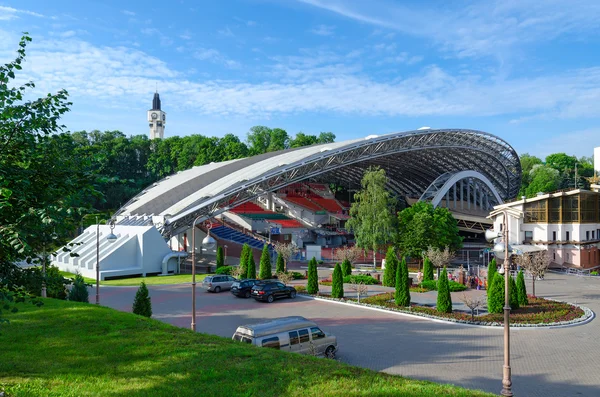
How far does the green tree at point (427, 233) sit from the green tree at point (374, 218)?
167cm

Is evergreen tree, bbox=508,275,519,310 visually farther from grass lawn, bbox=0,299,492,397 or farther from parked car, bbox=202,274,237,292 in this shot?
parked car, bbox=202,274,237,292

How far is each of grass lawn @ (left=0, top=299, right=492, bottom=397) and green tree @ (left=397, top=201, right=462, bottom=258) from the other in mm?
32050

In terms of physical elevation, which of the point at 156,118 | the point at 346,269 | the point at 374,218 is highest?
the point at 156,118

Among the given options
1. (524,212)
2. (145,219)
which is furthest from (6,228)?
(524,212)

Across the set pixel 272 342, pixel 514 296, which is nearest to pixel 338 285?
pixel 514 296

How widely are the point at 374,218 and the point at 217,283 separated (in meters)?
19.3

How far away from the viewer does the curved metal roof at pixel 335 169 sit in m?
44.5

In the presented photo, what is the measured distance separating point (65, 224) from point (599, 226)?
52.3 metres

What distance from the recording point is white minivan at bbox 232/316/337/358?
48.1 feet

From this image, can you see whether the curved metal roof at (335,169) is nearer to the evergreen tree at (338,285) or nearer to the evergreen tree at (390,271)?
the evergreen tree at (390,271)

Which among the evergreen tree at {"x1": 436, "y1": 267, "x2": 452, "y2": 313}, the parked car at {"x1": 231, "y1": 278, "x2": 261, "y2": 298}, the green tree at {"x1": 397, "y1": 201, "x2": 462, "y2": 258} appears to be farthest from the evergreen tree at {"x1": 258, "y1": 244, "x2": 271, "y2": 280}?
the green tree at {"x1": 397, "y1": 201, "x2": 462, "y2": 258}

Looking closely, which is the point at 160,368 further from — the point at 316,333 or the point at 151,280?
the point at 151,280

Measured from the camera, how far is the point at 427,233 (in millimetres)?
42375

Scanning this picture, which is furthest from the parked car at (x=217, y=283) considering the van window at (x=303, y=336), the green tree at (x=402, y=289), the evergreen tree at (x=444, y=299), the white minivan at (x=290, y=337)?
the van window at (x=303, y=336)
